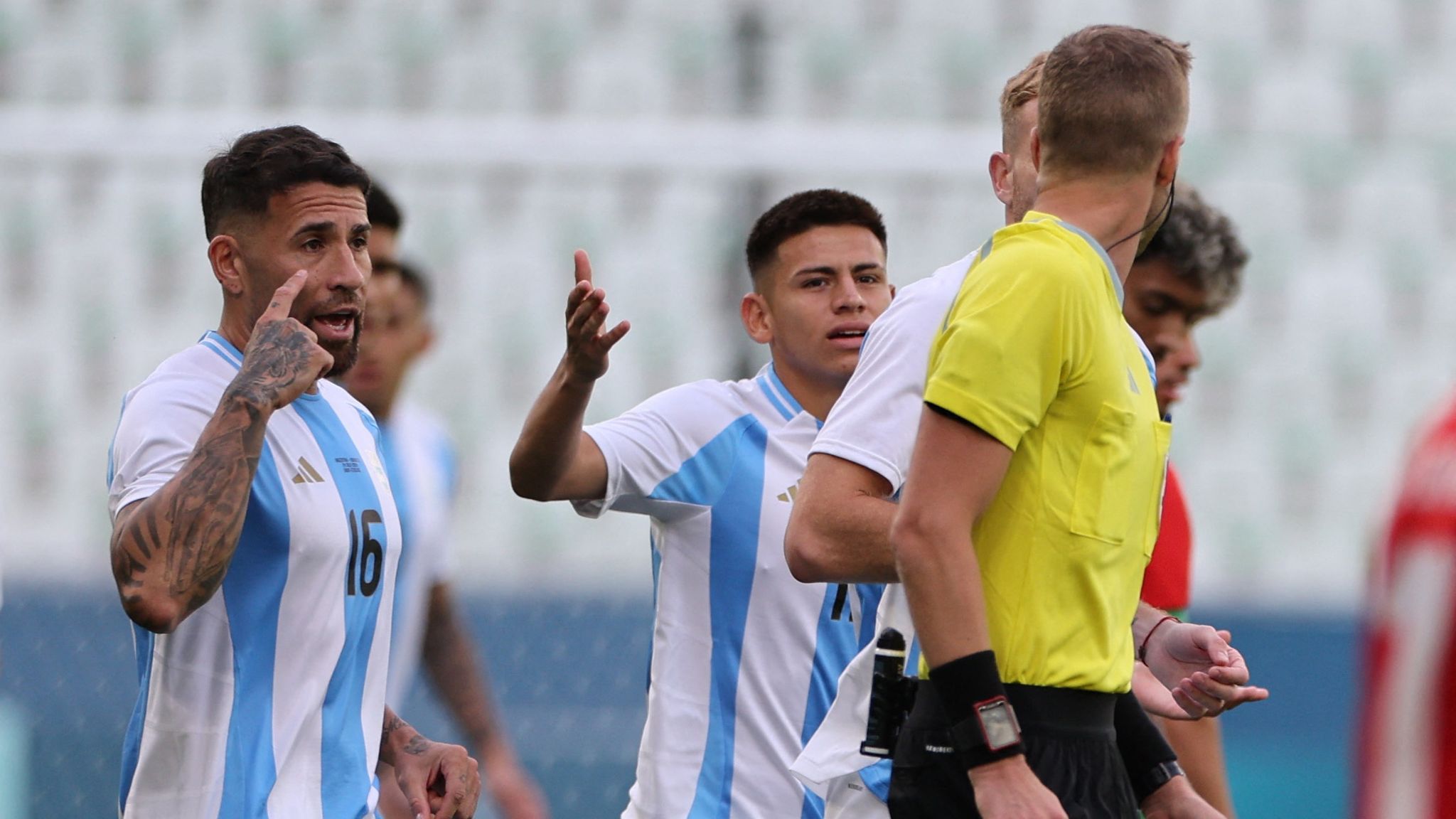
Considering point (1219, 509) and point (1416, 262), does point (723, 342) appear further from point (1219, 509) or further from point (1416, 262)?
point (1416, 262)

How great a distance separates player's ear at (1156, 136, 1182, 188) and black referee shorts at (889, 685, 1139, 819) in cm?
74

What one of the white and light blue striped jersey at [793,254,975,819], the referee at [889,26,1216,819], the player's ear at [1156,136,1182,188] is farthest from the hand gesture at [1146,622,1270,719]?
the player's ear at [1156,136,1182,188]

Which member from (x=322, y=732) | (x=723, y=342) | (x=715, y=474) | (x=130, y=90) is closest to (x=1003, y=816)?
(x=322, y=732)

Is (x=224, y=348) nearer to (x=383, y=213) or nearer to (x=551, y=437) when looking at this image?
(x=551, y=437)

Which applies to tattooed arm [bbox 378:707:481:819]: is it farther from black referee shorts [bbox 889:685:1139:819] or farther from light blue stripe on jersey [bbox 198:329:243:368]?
black referee shorts [bbox 889:685:1139:819]

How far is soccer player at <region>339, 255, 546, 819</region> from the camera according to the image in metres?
5.54

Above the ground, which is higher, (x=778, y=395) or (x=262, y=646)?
(x=778, y=395)

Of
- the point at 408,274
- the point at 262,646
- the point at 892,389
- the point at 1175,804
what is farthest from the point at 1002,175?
the point at 408,274

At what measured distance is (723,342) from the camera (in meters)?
8.45

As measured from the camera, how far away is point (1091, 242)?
8.62ft

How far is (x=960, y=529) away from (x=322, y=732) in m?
1.30

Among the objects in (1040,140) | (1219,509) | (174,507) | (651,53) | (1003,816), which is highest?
(651,53)

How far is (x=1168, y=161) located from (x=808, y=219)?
1731mm

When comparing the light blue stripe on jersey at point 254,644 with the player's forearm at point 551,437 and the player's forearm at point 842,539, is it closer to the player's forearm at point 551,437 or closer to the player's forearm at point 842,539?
the player's forearm at point 551,437
